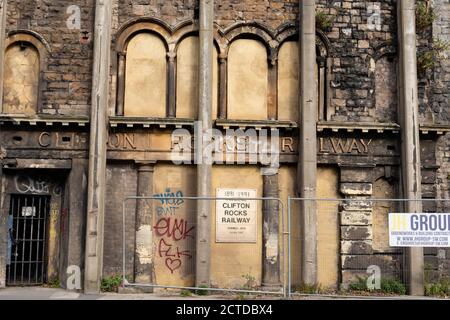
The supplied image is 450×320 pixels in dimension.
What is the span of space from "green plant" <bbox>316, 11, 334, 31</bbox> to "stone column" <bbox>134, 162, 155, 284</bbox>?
5.76 m

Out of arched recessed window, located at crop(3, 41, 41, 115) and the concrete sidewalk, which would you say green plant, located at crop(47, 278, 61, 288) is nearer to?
the concrete sidewalk

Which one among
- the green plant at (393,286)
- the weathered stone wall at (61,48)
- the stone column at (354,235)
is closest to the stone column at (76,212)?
→ the weathered stone wall at (61,48)

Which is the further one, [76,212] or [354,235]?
[354,235]

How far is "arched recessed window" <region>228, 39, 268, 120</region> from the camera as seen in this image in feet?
53.8

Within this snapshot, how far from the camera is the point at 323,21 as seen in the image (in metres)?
16.5

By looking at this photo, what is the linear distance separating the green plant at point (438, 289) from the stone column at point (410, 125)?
241 millimetres

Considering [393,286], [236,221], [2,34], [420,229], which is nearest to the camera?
[420,229]

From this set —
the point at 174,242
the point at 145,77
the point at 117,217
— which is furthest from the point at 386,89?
the point at 117,217

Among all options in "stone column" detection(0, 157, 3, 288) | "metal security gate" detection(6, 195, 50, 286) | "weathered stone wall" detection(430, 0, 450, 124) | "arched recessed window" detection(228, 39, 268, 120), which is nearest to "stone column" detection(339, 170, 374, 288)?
"arched recessed window" detection(228, 39, 268, 120)

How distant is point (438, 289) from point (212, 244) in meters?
5.70

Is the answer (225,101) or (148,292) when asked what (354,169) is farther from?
(148,292)

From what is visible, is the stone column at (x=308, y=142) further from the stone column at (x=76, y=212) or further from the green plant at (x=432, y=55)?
the stone column at (x=76, y=212)

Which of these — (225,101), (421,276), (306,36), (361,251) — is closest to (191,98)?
(225,101)

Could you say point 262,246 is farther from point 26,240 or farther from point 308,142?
point 26,240
